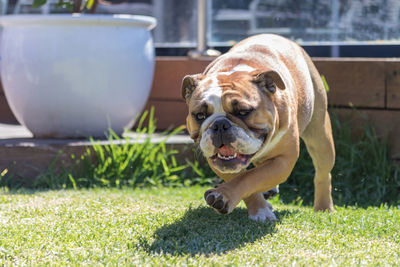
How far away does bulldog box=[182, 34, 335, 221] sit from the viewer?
2.72 metres

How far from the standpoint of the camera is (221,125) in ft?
8.80

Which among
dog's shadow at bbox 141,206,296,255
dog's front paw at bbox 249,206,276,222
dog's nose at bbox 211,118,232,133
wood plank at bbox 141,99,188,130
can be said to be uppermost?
dog's nose at bbox 211,118,232,133

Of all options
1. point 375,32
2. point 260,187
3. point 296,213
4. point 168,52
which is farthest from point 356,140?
point 168,52

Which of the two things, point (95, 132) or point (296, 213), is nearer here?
point (296, 213)

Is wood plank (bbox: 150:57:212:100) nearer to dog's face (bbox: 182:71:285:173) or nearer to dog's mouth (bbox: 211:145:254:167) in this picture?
dog's face (bbox: 182:71:285:173)

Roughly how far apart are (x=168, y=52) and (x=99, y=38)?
5.68 ft

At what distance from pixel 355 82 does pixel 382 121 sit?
13.9 inches

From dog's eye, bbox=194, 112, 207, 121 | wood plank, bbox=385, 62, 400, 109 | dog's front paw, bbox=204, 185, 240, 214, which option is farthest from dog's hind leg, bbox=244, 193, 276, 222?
wood plank, bbox=385, 62, 400, 109

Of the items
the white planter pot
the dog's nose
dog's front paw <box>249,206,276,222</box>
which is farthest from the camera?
the white planter pot

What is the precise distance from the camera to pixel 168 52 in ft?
20.9

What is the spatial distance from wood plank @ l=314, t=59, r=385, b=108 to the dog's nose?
214 centimetres

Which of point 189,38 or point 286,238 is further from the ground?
point 189,38

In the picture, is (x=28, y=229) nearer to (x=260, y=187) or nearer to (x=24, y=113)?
(x=260, y=187)

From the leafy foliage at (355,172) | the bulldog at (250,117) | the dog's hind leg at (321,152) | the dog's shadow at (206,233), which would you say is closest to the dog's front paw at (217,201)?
the bulldog at (250,117)
